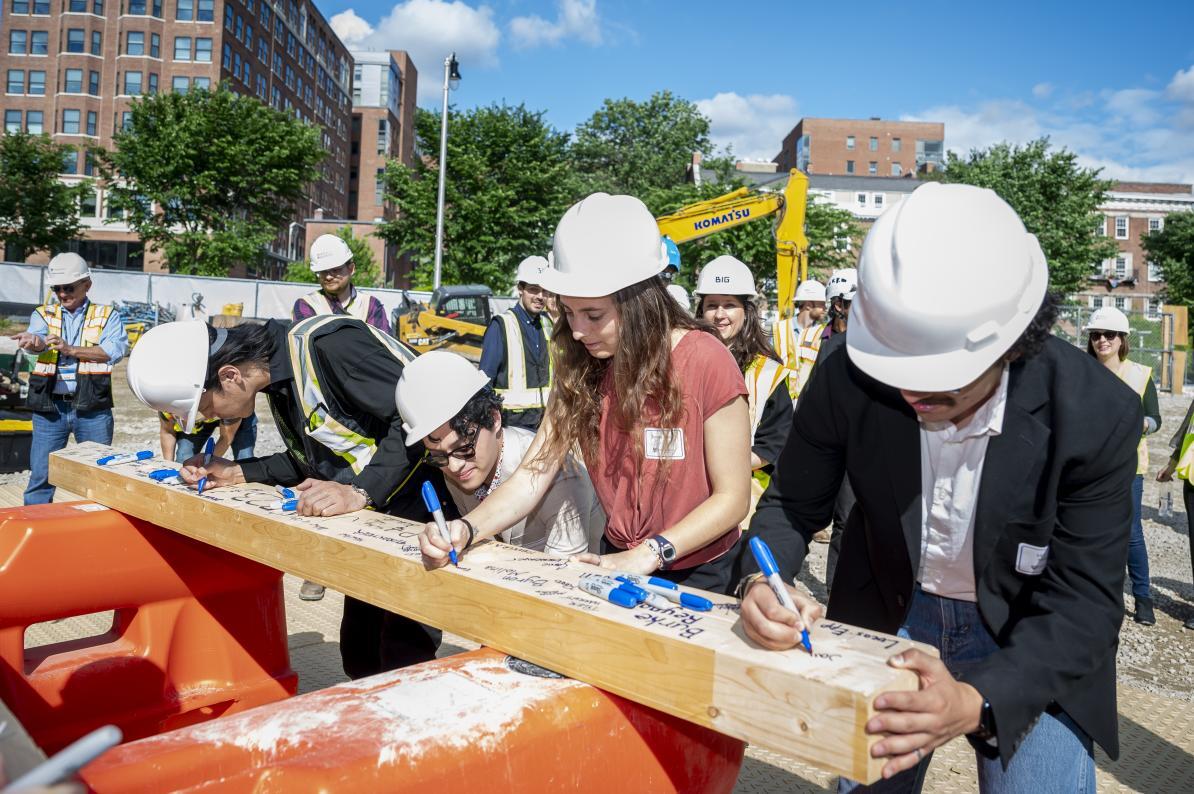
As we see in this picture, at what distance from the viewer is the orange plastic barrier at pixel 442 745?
56.5 inches

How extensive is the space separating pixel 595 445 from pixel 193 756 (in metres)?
1.28

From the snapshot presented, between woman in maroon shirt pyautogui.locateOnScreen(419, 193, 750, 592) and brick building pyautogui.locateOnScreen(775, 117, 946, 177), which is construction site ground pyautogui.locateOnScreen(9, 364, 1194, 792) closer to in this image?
woman in maroon shirt pyautogui.locateOnScreen(419, 193, 750, 592)

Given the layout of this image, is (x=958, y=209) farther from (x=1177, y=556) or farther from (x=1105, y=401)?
(x=1177, y=556)

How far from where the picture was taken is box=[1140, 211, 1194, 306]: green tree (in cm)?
3775

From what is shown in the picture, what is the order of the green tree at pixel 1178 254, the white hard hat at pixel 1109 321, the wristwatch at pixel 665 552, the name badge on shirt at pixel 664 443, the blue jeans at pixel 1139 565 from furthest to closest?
the green tree at pixel 1178 254 → the white hard hat at pixel 1109 321 → the blue jeans at pixel 1139 565 → the name badge on shirt at pixel 664 443 → the wristwatch at pixel 665 552

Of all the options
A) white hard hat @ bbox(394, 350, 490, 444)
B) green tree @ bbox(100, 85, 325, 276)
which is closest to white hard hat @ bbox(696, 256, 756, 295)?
white hard hat @ bbox(394, 350, 490, 444)

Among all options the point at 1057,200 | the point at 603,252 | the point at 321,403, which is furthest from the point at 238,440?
the point at 1057,200

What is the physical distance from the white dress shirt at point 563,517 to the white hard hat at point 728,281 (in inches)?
90.2

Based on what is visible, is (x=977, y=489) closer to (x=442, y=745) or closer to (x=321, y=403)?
(x=442, y=745)

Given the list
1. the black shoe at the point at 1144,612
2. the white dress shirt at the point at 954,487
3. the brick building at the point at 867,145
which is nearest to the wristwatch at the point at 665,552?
the white dress shirt at the point at 954,487

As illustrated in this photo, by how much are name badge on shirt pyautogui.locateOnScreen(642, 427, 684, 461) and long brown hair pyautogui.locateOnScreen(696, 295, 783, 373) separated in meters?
2.52

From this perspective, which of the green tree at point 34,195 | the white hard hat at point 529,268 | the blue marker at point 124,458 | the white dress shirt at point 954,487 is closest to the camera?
the white dress shirt at point 954,487

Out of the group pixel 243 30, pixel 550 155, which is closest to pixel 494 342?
pixel 550 155

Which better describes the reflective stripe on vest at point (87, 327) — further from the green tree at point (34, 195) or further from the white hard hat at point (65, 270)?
the green tree at point (34, 195)
